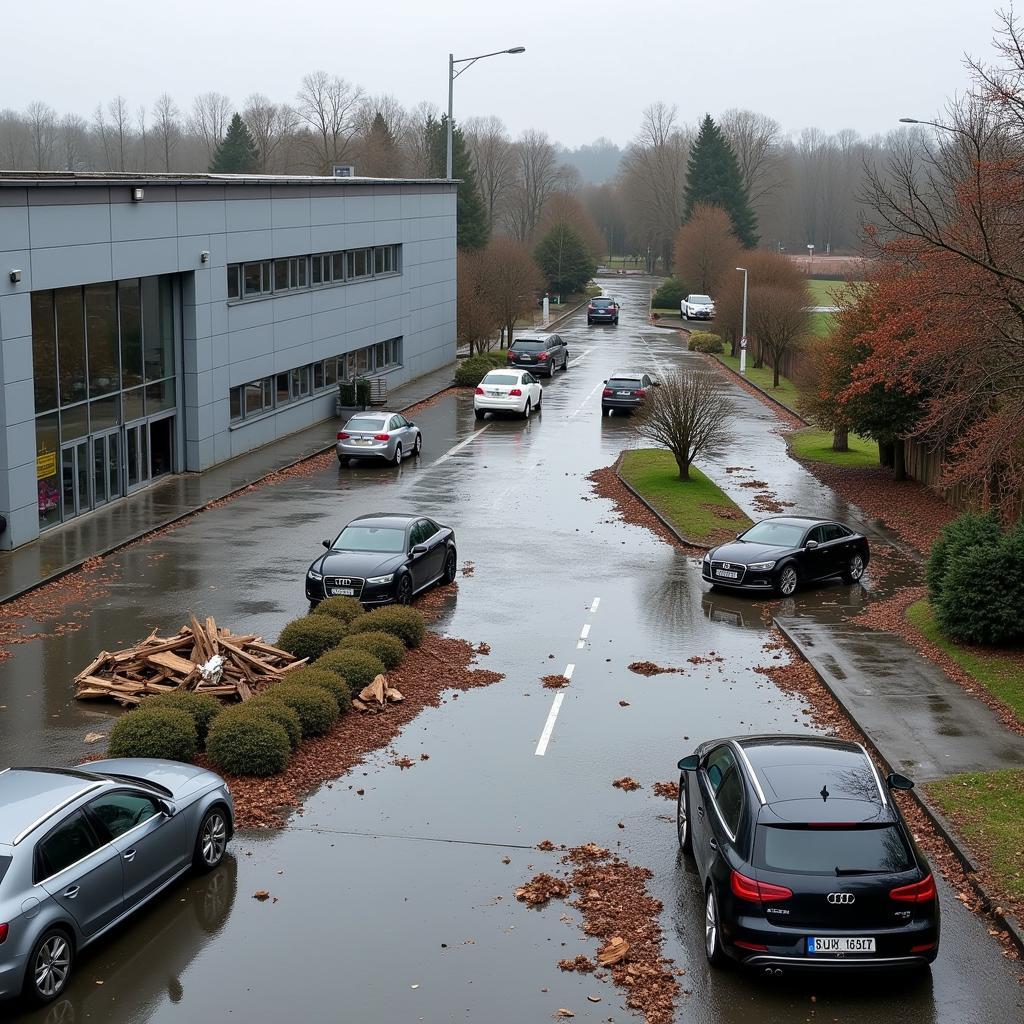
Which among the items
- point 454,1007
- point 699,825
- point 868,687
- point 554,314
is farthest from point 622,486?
point 554,314

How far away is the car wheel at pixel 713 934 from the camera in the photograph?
982 cm

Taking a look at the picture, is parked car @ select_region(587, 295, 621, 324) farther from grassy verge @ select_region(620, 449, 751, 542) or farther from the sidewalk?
grassy verge @ select_region(620, 449, 751, 542)

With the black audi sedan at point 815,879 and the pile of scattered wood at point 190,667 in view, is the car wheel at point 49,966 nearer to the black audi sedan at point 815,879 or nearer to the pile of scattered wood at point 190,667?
the black audi sedan at point 815,879

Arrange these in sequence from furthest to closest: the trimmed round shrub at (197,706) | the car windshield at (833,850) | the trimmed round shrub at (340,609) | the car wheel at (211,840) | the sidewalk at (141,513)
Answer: the sidewalk at (141,513) → the trimmed round shrub at (340,609) → the trimmed round shrub at (197,706) → the car wheel at (211,840) → the car windshield at (833,850)

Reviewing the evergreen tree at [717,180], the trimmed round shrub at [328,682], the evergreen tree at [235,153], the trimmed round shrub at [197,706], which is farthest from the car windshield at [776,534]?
the evergreen tree at [235,153]

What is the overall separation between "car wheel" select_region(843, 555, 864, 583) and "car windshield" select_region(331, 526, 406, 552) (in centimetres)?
855

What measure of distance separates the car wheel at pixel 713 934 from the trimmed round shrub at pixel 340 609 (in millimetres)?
10055

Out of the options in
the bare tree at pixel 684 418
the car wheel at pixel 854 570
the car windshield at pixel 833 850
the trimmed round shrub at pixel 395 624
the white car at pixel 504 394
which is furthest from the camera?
the white car at pixel 504 394

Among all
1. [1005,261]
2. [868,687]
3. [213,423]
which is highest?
[1005,261]

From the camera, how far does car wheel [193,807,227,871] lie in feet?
37.8

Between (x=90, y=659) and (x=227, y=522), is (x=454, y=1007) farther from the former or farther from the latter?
(x=227, y=522)

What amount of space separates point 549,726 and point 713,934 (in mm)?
6223

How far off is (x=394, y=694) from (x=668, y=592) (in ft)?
26.8

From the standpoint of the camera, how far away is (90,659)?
18.6 m
